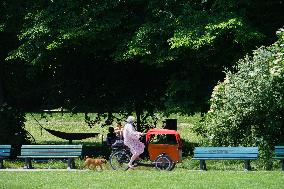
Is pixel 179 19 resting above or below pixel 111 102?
above

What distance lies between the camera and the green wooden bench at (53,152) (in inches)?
862

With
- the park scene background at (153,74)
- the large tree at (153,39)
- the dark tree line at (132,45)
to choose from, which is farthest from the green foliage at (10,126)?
the large tree at (153,39)

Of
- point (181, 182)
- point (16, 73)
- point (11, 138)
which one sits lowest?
point (181, 182)

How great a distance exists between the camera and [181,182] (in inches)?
674

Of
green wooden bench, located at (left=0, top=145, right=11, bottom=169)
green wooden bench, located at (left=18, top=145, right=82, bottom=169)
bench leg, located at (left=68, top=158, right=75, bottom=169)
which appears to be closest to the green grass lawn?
bench leg, located at (left=68, top=158, right=75, bottom=169)

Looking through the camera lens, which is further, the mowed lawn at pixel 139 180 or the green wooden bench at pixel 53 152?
the green wooden bench at pixel 53 152

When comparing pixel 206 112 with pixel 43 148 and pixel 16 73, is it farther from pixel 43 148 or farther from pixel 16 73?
pixel 16 73

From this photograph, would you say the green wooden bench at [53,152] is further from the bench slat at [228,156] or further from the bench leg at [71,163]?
the bench slat at [228,156]

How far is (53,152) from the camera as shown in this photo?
22078 millimetres

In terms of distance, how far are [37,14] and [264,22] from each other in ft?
26.2

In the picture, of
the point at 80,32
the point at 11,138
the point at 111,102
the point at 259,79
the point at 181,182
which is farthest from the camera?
the point at 111,102

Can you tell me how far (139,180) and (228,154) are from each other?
12.7ft

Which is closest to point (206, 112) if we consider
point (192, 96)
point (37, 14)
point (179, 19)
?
point (192, 96)

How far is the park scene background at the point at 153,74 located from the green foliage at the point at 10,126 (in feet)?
0.13
